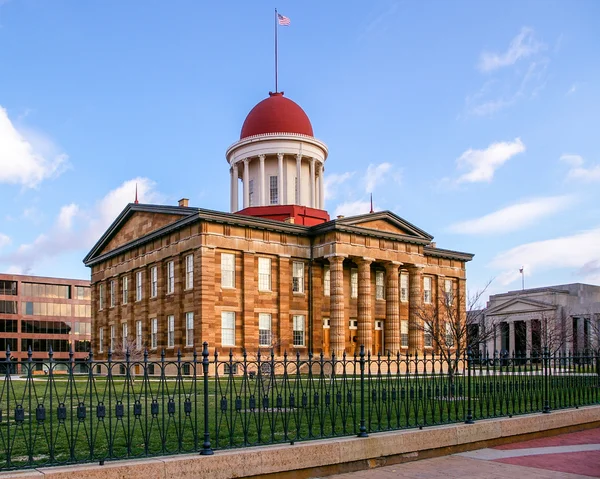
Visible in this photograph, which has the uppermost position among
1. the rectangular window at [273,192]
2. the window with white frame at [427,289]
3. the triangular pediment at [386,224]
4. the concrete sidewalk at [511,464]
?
the rectangular window at [273,192]

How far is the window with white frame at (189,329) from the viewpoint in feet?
134

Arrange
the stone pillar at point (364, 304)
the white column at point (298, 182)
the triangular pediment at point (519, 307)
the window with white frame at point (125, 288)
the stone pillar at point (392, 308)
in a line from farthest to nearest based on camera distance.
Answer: the triangular pediment at point (519, 307) < the white column at point (298, 182) < the window with white frame at point (125, 288) < the stone pillar at point (392, 308) < the stone pillar at point (364, 304)

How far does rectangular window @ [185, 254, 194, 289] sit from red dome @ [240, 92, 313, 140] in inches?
598

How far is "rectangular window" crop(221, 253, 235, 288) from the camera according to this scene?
134 ft

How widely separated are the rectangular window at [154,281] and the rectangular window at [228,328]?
7.56 metres

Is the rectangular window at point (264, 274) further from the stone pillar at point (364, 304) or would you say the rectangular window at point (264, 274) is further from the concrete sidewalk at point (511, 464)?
the concrete sidewalk at point (511, 464)

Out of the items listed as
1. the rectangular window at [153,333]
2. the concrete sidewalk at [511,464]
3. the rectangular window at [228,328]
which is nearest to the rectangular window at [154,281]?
the rectangular window at [153,333]

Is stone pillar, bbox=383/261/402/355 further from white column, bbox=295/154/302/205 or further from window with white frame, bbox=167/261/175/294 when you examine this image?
window with white frame, bbox=167/261/175/294

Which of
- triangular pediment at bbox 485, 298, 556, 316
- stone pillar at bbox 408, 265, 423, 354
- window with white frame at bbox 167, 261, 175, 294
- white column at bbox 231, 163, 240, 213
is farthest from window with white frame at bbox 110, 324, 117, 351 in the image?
triangular pediment at bbox 485, 298, 556, 316

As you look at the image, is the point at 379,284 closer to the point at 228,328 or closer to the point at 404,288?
the point at 404,288

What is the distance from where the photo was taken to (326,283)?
153ft

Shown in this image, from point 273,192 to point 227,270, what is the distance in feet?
41.9

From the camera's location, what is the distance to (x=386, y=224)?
1873 inches

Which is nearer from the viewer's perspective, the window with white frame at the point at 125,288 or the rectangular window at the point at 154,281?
the rectangular window at the point at 154,281
